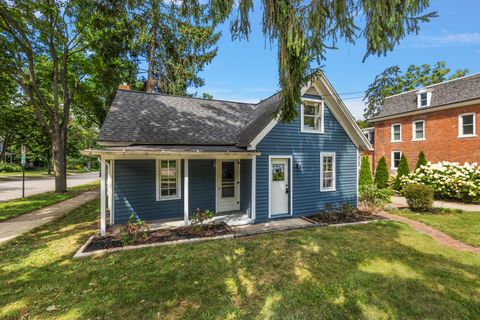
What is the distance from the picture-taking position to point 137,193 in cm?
725

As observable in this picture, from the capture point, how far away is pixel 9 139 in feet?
86.1

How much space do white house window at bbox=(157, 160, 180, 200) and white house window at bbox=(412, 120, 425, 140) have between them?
18.4 metres

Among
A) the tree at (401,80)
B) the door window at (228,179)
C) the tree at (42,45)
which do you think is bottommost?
the door window at (228,179)

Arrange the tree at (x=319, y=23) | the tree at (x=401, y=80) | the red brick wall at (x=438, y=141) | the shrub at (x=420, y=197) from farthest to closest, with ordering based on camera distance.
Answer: the tree at (x=401, y=80) < the red brick wall at (x=438, y=141) < the shrub at (x=420, y=197) < the tree at (x=319, y=23)

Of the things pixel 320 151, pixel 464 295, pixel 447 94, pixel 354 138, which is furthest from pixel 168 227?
pixel 447 94

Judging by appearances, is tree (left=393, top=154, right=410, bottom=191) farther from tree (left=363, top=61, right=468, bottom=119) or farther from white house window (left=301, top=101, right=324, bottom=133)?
tree (left=363, top=61, right=468, bottom=119)

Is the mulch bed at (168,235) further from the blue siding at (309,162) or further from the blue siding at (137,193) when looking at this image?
the blue siding at (309,162)

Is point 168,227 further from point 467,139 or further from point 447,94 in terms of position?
point 447,94

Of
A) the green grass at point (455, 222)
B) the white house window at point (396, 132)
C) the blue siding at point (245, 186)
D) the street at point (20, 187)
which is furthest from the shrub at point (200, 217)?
the white house window at point (396, 132)

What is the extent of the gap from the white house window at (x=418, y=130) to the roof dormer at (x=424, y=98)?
1.29 meters

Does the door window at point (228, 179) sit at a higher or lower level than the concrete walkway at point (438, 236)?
higher

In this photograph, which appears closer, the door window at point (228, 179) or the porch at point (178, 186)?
the porch at point (178, 186)

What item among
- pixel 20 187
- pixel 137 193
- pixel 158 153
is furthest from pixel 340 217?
pixel 20 187

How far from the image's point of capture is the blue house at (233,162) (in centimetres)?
718
